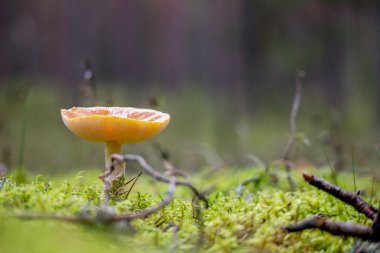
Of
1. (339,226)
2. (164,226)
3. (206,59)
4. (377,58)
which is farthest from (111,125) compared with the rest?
(206,59)

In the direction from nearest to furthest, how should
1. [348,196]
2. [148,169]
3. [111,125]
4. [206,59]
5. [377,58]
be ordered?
[148,169] < [348,196] < [111,125] < [377,58] < [206,59]

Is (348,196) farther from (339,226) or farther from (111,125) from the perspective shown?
(111,125)

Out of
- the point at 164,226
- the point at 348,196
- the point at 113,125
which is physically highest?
the point at 113,125

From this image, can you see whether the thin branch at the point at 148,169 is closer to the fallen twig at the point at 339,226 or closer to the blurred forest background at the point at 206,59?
the fallen twig at the point at 339,226

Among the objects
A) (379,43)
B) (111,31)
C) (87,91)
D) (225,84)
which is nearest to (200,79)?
(225,84)

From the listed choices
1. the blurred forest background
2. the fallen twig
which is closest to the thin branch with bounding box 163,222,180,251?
the fallen twig

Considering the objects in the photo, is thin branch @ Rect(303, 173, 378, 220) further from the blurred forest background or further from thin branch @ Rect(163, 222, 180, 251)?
the blurred forest background
